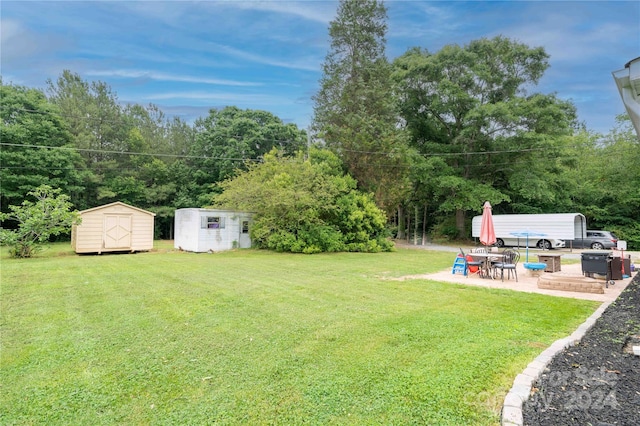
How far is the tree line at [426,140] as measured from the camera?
19953 millimetres

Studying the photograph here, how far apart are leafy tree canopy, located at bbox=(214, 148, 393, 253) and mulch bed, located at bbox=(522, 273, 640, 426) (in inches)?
493

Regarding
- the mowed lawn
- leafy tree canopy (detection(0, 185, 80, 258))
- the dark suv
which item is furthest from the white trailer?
leafy tree canopy (detection(0, 185, 80, 258))

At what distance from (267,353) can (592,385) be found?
2944 millimetres

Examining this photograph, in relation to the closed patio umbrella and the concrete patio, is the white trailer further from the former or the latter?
the concrete patio

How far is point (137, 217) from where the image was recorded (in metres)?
16.4

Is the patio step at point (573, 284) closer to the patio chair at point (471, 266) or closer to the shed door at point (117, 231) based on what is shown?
the patio chair at point (471, 266)

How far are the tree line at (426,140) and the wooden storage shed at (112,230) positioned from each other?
4.27 metres

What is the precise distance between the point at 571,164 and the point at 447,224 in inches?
408

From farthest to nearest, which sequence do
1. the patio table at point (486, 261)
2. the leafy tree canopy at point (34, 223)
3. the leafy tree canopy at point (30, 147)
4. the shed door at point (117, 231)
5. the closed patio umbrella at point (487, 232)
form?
1. the leafy tree canopy at point (30, 147)
2. the shed door at point (117, 231)
3. the leafy tree canopy at point (34, 223)
4. the closed patio umbrella at point (487, 232)
5. the patio table at point (486, 261)

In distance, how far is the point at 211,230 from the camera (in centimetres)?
1650

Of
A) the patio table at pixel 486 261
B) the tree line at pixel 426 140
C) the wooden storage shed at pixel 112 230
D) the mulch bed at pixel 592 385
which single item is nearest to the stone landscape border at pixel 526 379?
the mulch bed at pixel 592 385

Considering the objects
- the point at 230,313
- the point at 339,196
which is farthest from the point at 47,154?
the point at 230,313

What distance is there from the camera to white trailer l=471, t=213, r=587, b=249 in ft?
63.5

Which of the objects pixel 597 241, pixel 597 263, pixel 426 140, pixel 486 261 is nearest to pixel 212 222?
pixel 486 261
